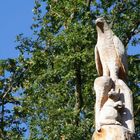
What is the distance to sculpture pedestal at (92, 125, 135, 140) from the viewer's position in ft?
26.9

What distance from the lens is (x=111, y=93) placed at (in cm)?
894

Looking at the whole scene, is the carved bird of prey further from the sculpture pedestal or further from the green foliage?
the green foliage

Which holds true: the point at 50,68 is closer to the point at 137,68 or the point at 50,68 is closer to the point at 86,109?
the point at 86,109

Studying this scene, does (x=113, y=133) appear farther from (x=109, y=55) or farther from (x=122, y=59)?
(x=109, y=55)

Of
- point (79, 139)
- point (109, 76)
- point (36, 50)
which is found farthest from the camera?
point (36, 50)

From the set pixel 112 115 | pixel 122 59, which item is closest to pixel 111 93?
pixel 112 115

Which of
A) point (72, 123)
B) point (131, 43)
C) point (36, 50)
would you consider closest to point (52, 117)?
point (72, 123)

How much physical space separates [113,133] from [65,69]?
11963mm

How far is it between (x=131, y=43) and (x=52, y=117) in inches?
224

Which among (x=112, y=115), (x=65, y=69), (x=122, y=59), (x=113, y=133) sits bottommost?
(x=113, y=133)

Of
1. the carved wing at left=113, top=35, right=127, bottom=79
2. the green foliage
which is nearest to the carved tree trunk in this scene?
the carved wing at left=113, top=35, right=127, bottom=79

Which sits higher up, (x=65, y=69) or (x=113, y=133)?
(x=65, y=69)

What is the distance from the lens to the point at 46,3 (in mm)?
23859

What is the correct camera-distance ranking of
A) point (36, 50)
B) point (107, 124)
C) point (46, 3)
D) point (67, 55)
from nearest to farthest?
point (107, 124), point (67, 55), point (36, 50), point (46, 3)
